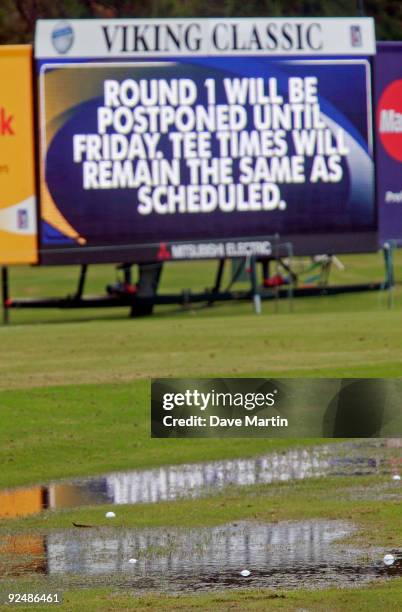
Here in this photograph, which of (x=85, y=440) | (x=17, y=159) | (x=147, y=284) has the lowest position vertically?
(x=85, y=440)

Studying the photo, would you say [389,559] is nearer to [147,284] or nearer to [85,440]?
[85,440]

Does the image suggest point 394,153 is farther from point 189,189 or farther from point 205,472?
point 205,472

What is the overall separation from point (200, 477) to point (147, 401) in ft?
12.2

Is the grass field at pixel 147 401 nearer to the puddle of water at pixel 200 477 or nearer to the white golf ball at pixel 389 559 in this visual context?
the puddle of water at pixel 200 477

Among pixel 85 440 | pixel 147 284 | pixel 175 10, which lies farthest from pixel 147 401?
pixel 175 10

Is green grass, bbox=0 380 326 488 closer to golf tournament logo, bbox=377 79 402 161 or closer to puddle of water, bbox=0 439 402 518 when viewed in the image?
puddle of water, bbox=0 439 402 518

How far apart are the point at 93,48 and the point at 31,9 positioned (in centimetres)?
2256

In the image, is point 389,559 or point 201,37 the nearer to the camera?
point 389,559

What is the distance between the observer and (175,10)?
47781 mm

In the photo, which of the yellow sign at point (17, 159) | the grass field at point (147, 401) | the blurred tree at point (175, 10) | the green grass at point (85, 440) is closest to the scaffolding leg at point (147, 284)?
the grass field at point (147, 401)

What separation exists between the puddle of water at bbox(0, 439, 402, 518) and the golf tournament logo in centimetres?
1558

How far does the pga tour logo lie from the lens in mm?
28328

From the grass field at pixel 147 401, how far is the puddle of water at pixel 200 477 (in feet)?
1.18

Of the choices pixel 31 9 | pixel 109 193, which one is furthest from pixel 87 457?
pixel 31 9
